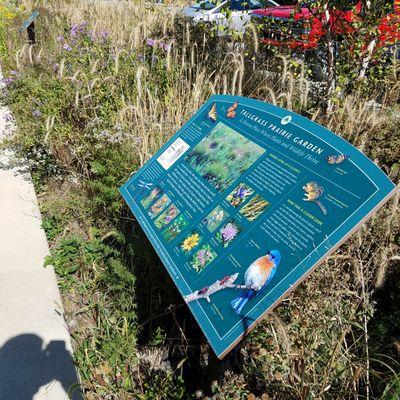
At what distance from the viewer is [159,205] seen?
6.89ft

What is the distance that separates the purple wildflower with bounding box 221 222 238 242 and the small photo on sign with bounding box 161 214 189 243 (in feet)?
0.80

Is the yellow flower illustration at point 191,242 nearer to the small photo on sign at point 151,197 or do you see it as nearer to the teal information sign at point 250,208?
the teal information sign at point 250,208

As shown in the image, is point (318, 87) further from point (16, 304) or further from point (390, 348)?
point (16, 304)

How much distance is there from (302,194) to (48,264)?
2.09 m

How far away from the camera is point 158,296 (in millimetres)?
2652

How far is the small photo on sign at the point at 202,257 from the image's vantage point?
65.9 inches

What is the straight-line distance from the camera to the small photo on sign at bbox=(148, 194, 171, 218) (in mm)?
2071

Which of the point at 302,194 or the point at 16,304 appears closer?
the point at 302,194

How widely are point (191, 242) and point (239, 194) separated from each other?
11.5 inches

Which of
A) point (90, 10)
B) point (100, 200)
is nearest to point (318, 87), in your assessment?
point (100, 200)

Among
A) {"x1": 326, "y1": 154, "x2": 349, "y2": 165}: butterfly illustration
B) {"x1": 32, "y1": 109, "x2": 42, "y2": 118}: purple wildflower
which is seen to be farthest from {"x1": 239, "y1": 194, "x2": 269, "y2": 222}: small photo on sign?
{"x1": 32, "y1": 109, "x2": 42, "y2": 118}: purple wildflower

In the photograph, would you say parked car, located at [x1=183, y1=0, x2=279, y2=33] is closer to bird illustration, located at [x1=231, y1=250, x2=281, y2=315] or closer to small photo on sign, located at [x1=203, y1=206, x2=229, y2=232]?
small photo on sign, located at [x1=203, y1=206, x2=229, y2=232]

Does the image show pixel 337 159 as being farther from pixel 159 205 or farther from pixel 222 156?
pixel 159 205

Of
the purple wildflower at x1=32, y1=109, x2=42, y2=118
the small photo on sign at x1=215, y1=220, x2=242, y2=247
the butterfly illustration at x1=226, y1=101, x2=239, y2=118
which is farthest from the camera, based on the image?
the purple wildflower at x1=32, y1=109, x2=42, y2=118
